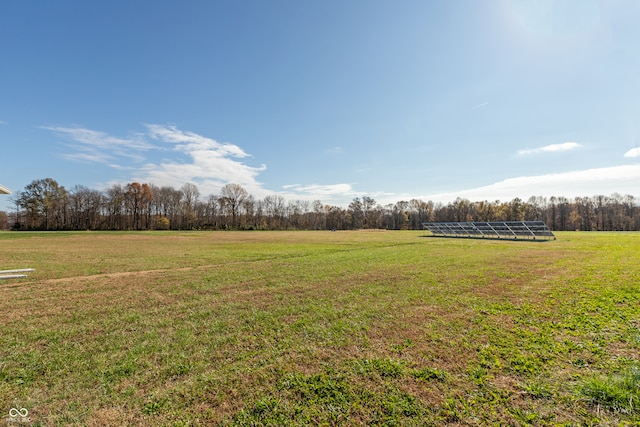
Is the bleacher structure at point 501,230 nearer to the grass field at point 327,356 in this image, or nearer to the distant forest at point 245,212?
the grass field at point 327,356

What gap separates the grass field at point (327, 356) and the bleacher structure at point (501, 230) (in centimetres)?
3162

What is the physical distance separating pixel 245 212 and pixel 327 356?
331 ft

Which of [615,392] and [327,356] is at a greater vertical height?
[615,392]

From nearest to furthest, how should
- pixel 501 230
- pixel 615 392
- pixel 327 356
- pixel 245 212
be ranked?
1. pixel 615 392
2. pixel 327 356
3. pixel 501 230
4. pixel 245 212

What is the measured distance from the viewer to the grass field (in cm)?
327

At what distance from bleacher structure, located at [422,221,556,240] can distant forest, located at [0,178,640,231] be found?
199 ft

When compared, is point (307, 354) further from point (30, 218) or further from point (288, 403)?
point (30, 218)

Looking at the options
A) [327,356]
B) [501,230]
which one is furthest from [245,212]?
[327,356]

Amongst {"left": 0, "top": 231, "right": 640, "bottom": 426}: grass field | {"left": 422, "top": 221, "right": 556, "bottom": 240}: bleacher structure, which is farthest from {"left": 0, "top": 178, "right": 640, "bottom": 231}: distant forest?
{"left": 0, "top": 231, "right": 640, "bottom": 426}: grass field

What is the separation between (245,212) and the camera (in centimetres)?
10138

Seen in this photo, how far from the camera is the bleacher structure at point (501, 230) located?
35.6 meters

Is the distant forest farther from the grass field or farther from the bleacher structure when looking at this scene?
the grass field

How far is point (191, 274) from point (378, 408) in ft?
38.7

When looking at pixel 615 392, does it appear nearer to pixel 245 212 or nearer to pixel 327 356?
pixel 327 356
